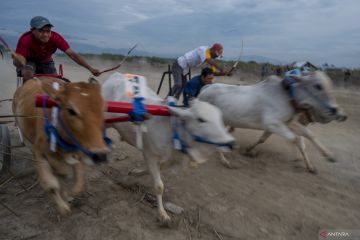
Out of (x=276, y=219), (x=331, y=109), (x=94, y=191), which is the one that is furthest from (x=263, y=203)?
(x=94, y=191)

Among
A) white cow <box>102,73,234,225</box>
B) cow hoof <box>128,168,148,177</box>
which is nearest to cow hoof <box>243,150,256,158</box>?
cow hoof <box>128,168,148,177</box>

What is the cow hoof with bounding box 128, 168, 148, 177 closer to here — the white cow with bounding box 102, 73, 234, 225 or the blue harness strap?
the white cow with bounding box 102, 73, 234, 225

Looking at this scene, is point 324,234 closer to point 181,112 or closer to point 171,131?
point 171,131

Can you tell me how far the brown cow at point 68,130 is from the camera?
8.16 feet

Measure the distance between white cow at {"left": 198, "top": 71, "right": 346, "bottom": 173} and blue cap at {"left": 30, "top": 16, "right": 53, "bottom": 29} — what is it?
2995 mm

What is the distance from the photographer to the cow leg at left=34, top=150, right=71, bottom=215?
282 cm

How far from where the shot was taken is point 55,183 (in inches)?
112

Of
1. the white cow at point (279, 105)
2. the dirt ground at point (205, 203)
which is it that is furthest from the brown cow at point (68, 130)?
the white cow at point (279, 105)

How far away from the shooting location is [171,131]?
333 cm

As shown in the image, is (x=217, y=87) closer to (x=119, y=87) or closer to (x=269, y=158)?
(x=269, y=158)

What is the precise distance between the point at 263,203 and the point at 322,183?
1.38m

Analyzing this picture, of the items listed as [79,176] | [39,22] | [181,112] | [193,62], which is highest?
[39,22]

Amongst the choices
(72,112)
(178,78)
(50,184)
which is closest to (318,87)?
(178,78)

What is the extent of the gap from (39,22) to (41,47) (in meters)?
0.48
